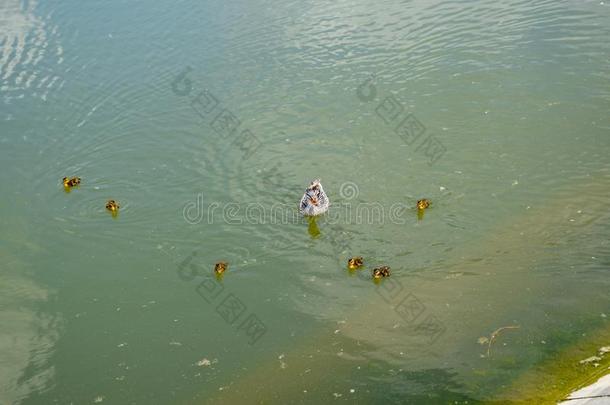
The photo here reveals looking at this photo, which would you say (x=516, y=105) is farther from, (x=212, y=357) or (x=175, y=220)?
(x=212, y=357)

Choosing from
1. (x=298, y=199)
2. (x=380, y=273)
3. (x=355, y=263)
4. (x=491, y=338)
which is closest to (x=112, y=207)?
(x=298, y=199)

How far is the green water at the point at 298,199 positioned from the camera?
425 inches

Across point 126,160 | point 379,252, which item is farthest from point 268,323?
point 126,160

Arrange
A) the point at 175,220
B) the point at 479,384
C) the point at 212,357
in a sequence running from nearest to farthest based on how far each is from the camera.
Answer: the point at 479,384 → the point at 212,357 → the point at 175,220

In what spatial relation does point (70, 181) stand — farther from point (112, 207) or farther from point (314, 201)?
point (314, 201)

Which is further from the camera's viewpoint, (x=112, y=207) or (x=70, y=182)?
(x=70, y=182)

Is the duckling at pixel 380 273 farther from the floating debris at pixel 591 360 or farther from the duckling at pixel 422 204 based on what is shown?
the floating debris at pixel 591 360

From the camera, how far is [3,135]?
60.7ft

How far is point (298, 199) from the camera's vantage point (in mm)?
14602

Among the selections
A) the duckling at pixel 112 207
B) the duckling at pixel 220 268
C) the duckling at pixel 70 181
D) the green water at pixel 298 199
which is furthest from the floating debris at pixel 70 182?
the duckling at pixel 220 268

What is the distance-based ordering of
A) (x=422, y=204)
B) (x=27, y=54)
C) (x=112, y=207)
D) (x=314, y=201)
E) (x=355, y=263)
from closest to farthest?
(x=355, y=263)
(x=314, y=201)
(x=422, y=204)
(x=112, y=207)
(x=27, y=54)

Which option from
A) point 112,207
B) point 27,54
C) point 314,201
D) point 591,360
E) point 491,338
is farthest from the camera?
point 27,54

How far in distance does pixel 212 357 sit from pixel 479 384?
15.0ft

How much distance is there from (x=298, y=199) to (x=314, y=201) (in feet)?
3.66
